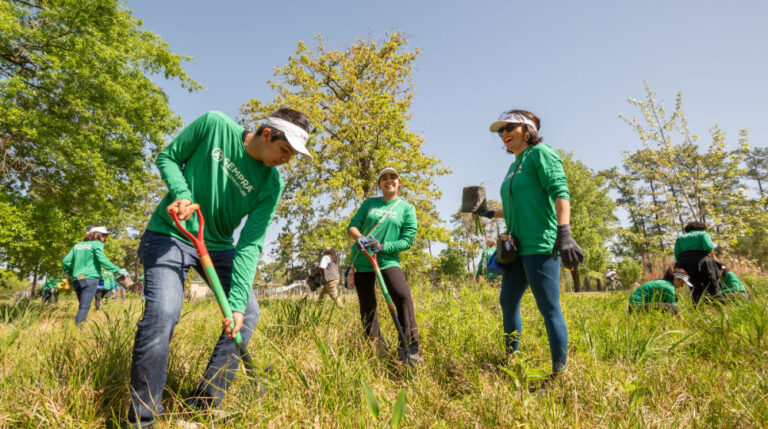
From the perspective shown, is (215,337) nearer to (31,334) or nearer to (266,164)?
(31,334)

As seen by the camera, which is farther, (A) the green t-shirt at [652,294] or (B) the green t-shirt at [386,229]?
(A) the green t-shirt at [652,294]

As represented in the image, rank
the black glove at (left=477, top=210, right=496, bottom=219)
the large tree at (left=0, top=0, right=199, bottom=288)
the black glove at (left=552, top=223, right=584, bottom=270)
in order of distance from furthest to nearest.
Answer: the large tree at (left=0, top=0, right=199, bottom=288) < the black glove at (left=477, top=210, right=496, bottom=219) < the black glove at (left=552, top=223, right=584, bottom=270)

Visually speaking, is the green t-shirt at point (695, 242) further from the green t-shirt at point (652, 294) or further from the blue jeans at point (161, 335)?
the blue jeans at point (161, 335)

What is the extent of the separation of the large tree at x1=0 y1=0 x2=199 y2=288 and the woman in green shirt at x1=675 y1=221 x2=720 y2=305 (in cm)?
1224

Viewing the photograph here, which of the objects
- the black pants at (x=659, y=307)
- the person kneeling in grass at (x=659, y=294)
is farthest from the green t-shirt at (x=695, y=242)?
the black pants at (x=659, y=307)

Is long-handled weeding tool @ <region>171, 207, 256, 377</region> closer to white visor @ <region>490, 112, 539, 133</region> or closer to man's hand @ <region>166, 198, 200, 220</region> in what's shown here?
man's hand @ <region>166, 198, 200, 220</region>

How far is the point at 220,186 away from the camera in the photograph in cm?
207

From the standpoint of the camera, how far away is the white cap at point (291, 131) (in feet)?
6.69

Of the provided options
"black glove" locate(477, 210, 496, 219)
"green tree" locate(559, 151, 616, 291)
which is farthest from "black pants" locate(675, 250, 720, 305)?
"green tree" locate(559, 151, 616, 291)

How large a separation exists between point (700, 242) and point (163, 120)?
13388mm

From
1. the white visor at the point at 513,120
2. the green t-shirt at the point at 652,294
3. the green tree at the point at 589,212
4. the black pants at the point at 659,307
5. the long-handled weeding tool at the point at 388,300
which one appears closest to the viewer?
the white visor at the point at 513,120

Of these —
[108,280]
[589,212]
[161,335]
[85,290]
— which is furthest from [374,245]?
[589,212]

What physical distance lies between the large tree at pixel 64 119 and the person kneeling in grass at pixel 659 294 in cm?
1153

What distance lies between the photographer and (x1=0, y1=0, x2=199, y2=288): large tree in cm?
873
